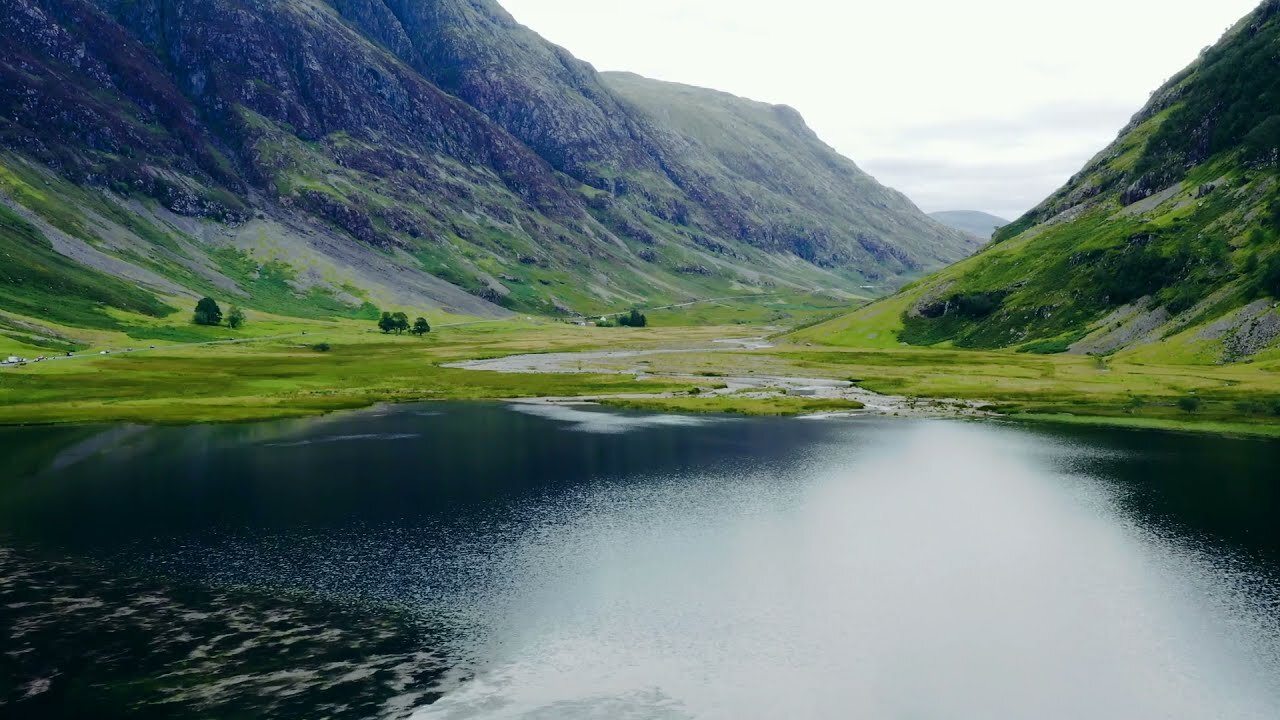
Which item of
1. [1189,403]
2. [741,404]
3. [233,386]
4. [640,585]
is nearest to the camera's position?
[640,585]

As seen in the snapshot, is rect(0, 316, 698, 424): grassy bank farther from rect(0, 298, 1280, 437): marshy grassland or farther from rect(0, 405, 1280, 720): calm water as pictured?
rect(0, 405, 1280, 720): calm water

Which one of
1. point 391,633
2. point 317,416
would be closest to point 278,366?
point 317,416

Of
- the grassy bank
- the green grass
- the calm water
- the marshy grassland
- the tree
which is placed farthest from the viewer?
the green grass

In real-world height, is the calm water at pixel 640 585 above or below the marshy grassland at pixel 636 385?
below

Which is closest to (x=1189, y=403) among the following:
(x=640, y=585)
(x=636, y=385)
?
(x=636, y=385)

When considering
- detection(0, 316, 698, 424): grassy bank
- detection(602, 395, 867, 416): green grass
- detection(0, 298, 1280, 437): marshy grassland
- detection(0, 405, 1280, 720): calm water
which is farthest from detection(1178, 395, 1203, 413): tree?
detection(0, 316, 698, 424): grassy bank

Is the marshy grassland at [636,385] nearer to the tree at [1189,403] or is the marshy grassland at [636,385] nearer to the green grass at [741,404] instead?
the green grass at [741,404]

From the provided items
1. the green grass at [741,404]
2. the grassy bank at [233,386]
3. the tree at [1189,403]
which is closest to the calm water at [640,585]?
the tree at [1189,403]

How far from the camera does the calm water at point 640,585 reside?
122ft

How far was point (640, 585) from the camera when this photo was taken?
166 ft

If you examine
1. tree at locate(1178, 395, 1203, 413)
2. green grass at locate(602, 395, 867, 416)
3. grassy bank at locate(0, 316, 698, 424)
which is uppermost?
grassy bank at locate(0, 316, 698, 424)

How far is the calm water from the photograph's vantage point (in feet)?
122

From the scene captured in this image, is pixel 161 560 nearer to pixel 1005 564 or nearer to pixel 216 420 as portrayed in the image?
pixel 1005 564

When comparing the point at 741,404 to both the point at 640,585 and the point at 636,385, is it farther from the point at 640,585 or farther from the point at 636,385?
the point at 640,585
